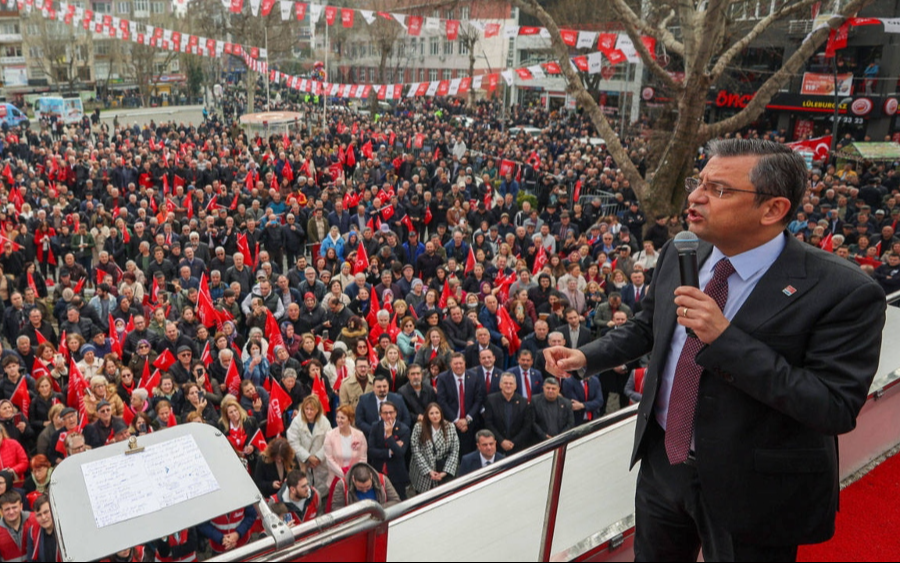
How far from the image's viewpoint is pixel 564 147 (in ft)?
86.6

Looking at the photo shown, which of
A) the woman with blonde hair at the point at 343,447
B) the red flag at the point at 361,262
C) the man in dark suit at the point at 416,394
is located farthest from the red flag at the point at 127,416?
the red flag at the point at 361,262

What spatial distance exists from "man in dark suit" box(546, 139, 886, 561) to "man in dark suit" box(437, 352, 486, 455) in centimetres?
534

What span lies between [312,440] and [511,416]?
205 cm

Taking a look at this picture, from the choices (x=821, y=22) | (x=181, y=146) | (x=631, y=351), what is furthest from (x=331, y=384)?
(x=181, y=146)

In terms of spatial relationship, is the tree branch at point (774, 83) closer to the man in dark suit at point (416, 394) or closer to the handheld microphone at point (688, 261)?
the man in dark suit at point (416, 394)

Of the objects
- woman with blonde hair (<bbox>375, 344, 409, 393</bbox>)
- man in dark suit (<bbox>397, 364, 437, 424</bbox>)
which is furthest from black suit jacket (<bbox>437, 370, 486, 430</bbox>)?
woman with blonde hair (<bbox>375, 344, 409, 393</bbox>)

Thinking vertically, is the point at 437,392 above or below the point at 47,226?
below

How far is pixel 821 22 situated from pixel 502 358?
11659 millimetres

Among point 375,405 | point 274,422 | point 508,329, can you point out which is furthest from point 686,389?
point 508,329

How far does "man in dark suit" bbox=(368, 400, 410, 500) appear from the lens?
6.67 metres

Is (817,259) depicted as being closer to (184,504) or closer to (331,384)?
(184,504)

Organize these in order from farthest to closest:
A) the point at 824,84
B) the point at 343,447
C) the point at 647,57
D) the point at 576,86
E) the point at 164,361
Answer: the point at 824,84, the point at 576,86, the point at 647,57, the point at 164,361, the point at 343,447

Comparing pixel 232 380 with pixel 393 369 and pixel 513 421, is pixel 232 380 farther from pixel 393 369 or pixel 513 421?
pixel 513 421

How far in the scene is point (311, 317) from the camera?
9.87 m
